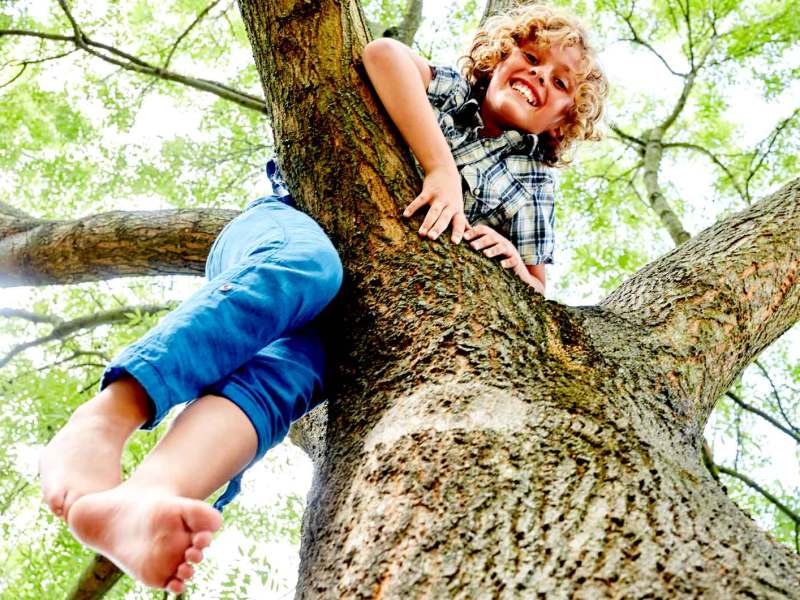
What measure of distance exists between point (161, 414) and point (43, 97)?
530 cm

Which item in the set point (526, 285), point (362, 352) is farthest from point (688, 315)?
point (362, 352)

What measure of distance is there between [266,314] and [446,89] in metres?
1.17

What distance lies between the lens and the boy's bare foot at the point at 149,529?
108cm

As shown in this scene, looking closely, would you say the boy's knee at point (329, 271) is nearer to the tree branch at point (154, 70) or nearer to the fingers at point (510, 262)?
the fingers at point (510, 262)

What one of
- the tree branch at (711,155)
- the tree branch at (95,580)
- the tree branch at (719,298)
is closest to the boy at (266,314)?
the tree branch at (719,298)

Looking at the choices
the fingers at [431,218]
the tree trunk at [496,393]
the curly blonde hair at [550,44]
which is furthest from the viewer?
the curly blonde hair at [550,44]

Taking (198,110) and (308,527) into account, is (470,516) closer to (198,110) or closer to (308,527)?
(308,527)

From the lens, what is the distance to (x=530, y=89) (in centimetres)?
241

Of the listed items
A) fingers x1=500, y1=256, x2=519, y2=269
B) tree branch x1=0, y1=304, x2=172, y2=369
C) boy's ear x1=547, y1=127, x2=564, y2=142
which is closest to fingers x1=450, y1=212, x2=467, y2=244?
fingers x1=500, y1=256, x2=519, y2=269

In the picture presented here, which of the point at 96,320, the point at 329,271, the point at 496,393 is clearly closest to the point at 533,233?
the point at 329,271

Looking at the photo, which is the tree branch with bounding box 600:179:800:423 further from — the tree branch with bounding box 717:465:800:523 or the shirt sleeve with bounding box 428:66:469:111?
the tree branch with bounding box 717:465:800:523

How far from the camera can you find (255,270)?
1.51 meters

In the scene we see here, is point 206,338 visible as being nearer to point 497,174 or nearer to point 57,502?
point 57,502

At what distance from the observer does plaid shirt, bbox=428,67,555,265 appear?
2.30m
